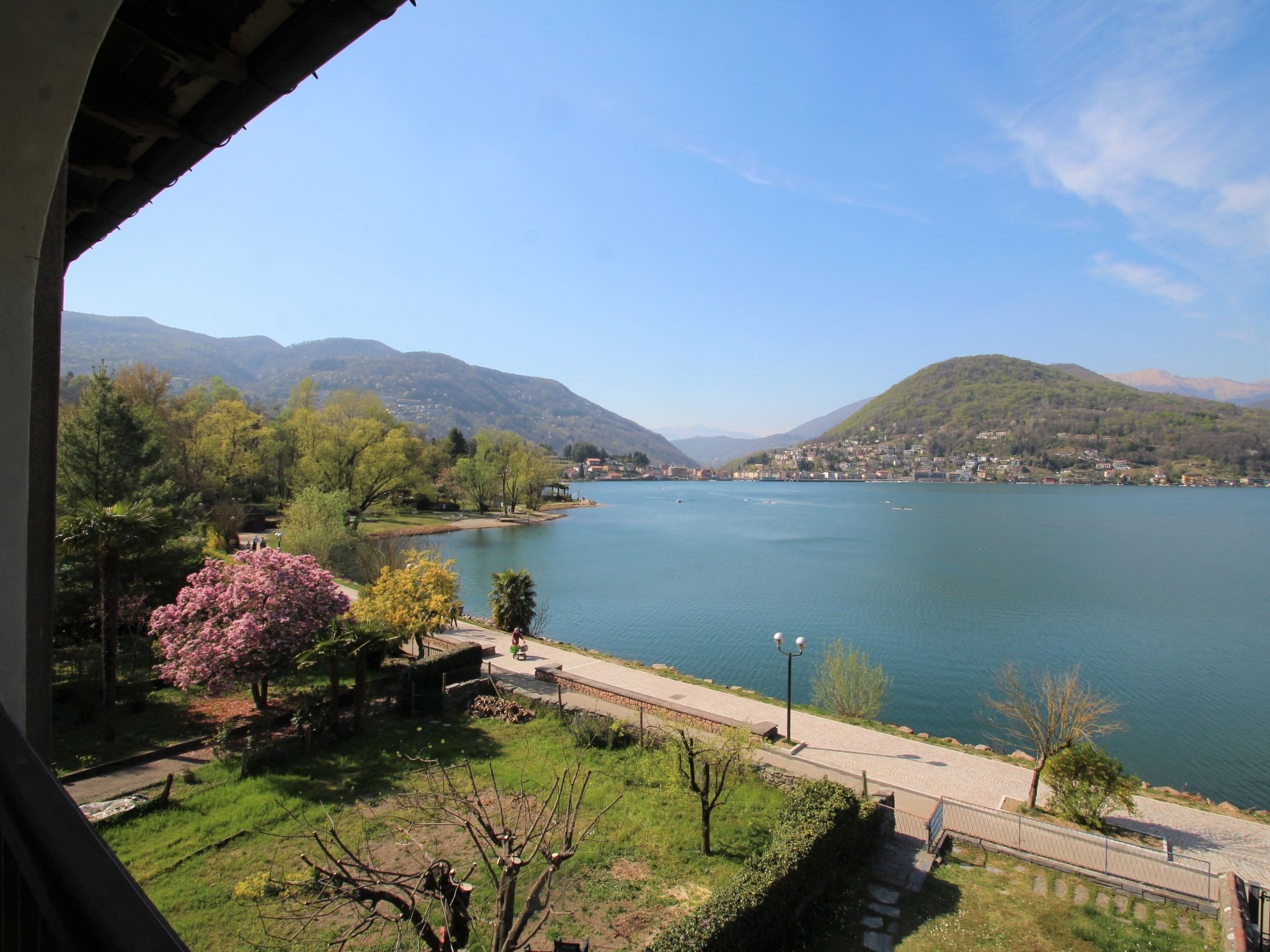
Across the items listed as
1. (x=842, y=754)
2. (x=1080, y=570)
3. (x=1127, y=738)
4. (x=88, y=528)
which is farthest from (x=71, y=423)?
(x=1080, y=570)

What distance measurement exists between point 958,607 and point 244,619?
3146 centimetres

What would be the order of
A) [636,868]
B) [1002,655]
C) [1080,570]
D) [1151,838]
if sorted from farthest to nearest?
[1080,570] < [1002,655] < [1151,838] < [636,868]

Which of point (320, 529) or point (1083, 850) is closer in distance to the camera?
point (1083, 850)

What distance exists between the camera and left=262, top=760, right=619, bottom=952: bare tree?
198 inches

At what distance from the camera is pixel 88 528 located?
11.5 metres

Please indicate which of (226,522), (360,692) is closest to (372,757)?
(360,692)

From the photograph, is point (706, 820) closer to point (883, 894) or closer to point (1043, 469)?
point (883, 894)

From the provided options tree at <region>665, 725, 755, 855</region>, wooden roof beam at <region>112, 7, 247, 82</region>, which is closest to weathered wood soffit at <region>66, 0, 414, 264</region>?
wooden roof beam at <region>112, 7, 247, 82</region>

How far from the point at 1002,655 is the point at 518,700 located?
19.8 metres

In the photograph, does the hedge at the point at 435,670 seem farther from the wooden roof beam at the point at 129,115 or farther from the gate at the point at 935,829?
the wooden roof beam at the point at 129,115

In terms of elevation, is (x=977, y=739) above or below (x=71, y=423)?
below

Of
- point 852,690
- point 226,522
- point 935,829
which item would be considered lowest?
point 852,690

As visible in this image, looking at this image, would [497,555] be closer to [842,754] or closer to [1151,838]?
[842,754]

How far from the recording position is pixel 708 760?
966 centimetres
